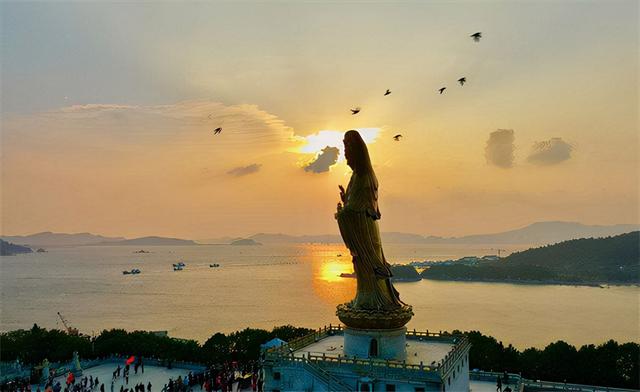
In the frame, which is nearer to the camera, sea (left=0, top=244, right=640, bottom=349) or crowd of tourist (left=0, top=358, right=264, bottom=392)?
crowd of tourist (left=0, top=358, right=264, bottom=392)

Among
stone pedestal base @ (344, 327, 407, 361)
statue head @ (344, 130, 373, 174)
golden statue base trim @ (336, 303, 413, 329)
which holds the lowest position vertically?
stone pedestal base @ (344, 327, 407, 361)

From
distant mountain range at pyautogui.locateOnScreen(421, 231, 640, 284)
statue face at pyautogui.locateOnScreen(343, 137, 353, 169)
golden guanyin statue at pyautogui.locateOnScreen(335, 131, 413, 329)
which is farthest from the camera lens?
distant mountain range at pyautogui.locateOnScreen(421, 231, 640, 284)

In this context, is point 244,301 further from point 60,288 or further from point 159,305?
point 60,288

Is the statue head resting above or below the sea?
above

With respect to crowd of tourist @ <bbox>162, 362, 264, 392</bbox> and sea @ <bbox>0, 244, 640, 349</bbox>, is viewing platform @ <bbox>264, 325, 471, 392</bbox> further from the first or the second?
sea @ <bbox>0, 244, 640, 349</bbox>

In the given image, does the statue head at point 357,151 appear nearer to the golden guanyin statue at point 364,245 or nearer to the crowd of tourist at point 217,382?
the golden guanyin statue at point 364,245

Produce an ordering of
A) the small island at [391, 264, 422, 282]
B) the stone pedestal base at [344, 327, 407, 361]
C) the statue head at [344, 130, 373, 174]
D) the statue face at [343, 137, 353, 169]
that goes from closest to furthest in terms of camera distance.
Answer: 1. the stone pedestal base at [344, 327, 407, 361]
2. the statue head at [344, 130, 373, 174]
3. the statue face at [343, 137, 353, 169]
4. the small island at [391, 264, 422, 282]

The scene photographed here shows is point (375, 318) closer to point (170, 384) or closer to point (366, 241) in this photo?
point (366, 241)

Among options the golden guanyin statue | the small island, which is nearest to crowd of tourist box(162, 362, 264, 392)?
the golden guanyin statue

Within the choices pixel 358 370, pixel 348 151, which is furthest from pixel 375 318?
pixel 348 151
